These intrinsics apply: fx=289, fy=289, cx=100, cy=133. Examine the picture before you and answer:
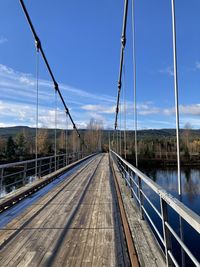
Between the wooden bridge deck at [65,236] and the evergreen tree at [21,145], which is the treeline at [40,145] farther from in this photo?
Result: the wooden bridge deck at [65,236]

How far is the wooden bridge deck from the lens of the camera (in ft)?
9.81

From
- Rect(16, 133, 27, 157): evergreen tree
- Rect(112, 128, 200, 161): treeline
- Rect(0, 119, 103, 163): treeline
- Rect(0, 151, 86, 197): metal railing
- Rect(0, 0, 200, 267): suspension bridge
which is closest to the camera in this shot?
Rect(0, 0, 200, 267): suspension bridge

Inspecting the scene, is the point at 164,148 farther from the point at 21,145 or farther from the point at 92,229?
the point at 92,229

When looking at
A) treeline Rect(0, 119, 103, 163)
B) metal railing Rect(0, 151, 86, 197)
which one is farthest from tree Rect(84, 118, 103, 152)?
metal railing Rect(0, 151, 86, 197)

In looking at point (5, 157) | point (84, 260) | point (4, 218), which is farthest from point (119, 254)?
point (5, 157)

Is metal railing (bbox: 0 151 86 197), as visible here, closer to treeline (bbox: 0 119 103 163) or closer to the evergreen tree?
treeline (bbox: 0 119 103 163)

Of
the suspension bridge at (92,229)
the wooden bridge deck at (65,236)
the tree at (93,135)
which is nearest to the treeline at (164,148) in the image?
the tree at (93,135)

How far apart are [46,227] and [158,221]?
14864mm

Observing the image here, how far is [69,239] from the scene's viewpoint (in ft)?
11.9

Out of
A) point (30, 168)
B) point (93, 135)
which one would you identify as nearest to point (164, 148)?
point (93, 135)

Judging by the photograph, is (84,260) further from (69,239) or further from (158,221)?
(158,221)

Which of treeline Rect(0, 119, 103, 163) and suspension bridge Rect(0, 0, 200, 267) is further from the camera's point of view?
treeline Rect(0, 119, 103, 163)

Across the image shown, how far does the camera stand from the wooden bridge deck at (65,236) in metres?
2.99

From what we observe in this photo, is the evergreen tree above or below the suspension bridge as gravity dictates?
above
